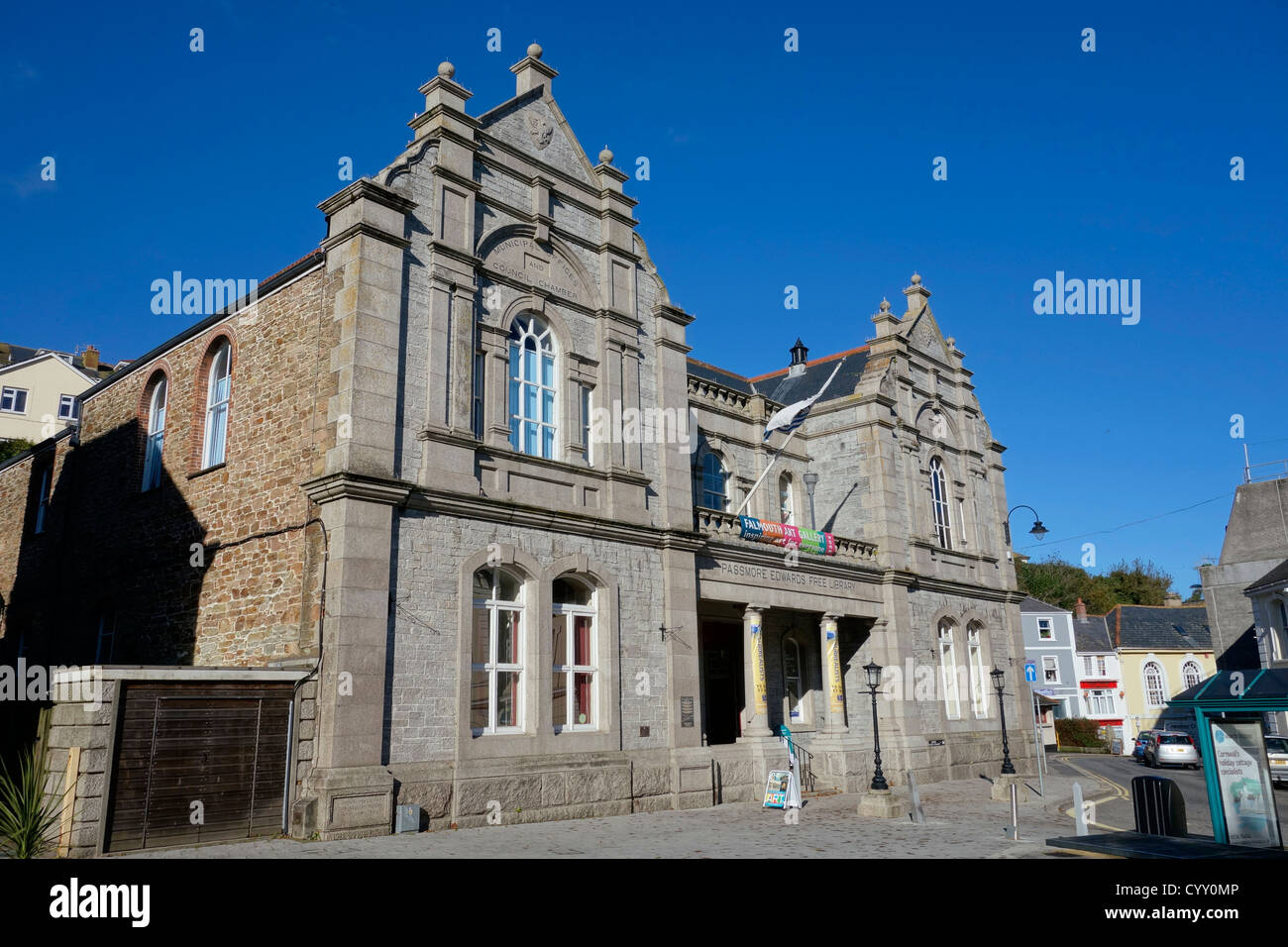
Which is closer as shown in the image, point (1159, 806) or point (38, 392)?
point (1159, 806)

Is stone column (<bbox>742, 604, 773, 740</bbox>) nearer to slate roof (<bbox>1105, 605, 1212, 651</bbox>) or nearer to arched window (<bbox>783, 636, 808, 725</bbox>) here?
arched window (<bbox>783, 636, 808, 725</bbox>)

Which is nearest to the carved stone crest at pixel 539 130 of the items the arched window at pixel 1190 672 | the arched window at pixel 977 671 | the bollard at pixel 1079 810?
the bollard at pixel 1079 810

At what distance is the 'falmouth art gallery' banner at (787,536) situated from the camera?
22.5 m

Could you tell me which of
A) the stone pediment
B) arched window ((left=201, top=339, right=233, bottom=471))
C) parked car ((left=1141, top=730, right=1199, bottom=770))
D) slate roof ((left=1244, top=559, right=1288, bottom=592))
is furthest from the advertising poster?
parked car ((left=1141, top=730, right=1199, bottom=770))

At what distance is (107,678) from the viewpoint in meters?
11.9

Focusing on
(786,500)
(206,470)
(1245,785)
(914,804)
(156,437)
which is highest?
(156,437)

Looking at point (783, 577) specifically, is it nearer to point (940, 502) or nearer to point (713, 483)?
point (713, 483)

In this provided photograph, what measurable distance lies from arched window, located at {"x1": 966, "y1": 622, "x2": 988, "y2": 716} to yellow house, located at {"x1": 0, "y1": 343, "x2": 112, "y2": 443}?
41.6m

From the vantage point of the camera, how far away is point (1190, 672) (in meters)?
57.7

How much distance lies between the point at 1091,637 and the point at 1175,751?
24.2 meters

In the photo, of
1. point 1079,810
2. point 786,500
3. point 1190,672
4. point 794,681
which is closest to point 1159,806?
point 1079,810

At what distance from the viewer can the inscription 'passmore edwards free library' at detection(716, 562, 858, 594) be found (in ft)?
71.8

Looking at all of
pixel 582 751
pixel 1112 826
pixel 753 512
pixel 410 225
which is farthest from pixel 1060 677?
pixel 410 225

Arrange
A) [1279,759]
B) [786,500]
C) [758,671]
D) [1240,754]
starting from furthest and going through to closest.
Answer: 1. [786,500]
2. [1279,759]
3. [758,671]
4. [1240,754]
